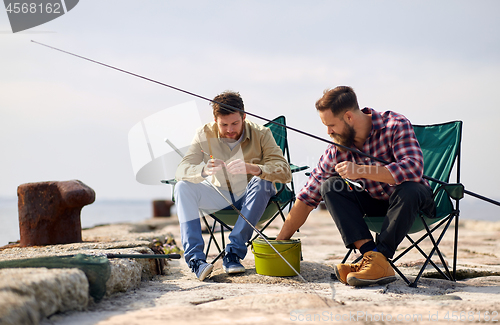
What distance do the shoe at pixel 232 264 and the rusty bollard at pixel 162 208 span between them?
22.2ft

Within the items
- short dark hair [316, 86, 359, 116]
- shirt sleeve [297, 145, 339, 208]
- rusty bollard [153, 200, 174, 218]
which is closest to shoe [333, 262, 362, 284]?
shirt sleeve [297, 145, 339, 208]

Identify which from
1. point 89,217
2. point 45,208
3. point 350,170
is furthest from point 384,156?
point 89,217

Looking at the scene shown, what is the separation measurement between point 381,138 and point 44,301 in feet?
5.88

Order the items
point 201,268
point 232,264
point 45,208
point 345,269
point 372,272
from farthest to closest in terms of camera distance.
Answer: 1. point 45,208
2. point 232,264
3. point 201,268
4. point 345,269
5. point 372,272

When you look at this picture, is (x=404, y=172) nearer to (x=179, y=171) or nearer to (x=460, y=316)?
(x=460, y=316)

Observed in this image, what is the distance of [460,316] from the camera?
1448 millimetres

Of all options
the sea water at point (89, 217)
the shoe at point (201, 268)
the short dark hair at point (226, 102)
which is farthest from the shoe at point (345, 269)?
the sea water at point (89, 217)

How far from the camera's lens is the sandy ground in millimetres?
1435

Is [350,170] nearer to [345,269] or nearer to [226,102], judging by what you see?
[345,269]

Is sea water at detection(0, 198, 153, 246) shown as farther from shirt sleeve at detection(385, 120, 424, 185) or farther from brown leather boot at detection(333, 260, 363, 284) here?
shirt sleeve at detection(385, 120, 424, 185)

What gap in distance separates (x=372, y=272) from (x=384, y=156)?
65 cm

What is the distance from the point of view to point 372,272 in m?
2.08

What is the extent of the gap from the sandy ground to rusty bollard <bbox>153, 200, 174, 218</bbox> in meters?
6.45

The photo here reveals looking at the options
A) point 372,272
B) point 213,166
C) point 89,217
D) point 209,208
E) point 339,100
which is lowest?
point 89,217
